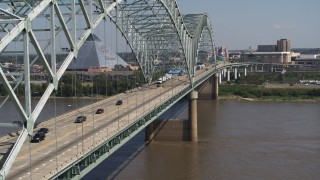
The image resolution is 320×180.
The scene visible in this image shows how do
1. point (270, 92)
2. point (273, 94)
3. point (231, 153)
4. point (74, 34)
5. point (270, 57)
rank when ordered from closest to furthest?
point (74, 34) < point (231, 153) < point (273, 94) < point (270, 92) < point (270, 57)

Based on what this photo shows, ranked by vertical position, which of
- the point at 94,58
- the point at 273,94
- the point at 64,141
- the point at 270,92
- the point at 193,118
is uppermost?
the point at 94,58

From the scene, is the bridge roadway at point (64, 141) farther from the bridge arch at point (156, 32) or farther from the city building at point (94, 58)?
the city building at point (94, 58)

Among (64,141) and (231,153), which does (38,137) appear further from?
(231,153)

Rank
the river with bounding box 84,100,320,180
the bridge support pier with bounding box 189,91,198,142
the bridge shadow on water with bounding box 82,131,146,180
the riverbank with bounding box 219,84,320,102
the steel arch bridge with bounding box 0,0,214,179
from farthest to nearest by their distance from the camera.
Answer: the riverbank with bounding box 219,84,320,102 → the bridge support pier with bounding box 189,91,198,142 → the river with bounding box 84,100,320,180 → the bridge shadow on water with bounding box 82,131,146,180 → the steel arch bridge with bounding box 0,0,214,179

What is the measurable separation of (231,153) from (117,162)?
947 centimetres

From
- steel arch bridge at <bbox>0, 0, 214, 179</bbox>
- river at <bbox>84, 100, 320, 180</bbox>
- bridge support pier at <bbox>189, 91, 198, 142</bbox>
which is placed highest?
steel arch bridge at <bbox>0, 0, 214, 179</bbox>

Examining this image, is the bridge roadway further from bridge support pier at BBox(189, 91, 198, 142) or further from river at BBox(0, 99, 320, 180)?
bridge support pier at BBox(189, 91, 198, 142)

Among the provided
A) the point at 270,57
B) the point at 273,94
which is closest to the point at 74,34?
the point at 273,94

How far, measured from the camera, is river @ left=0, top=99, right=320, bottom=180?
32.8 meters

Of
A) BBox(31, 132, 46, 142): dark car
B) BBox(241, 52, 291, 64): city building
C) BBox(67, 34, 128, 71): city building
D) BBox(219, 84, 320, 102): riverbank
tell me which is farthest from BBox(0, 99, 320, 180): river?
BBox(241, 52, 291, 64): city building

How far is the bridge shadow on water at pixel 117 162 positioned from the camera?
1239 inches

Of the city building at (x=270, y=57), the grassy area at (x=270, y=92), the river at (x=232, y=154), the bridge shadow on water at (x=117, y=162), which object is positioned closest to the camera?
the bridge shadow on water at (x=117, y=162)

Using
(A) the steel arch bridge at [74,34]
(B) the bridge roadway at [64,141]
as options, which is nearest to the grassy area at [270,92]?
(A) the steel arch bridge at [74,34]

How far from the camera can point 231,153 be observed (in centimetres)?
3897
